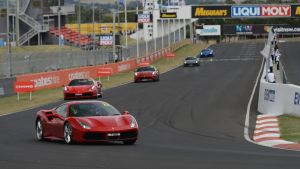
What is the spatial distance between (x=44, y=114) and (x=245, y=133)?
6031 millimetres

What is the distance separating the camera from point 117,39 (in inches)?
3755

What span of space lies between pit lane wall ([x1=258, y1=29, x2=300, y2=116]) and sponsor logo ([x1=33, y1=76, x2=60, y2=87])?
19.9 metres

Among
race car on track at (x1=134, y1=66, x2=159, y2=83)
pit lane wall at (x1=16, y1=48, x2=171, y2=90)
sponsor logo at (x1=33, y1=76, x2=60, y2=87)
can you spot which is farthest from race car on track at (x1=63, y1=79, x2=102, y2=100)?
race car on track at (x1=134, y1=66, x2=159, y2=83)

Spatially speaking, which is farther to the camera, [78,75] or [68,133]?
[78,75]

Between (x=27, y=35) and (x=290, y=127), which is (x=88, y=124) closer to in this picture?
(x=290, y=127)

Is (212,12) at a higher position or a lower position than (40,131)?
higher

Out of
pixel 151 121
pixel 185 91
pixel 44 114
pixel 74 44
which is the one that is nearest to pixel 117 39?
pixel 74 44

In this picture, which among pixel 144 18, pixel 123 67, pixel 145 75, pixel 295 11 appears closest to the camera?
pixel 145 75

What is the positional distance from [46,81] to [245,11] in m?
61.9

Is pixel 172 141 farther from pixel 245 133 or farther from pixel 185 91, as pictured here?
pixel 185 91

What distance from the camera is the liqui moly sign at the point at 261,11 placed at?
340 ft

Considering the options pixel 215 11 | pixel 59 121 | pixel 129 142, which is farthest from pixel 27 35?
pixel 129 142

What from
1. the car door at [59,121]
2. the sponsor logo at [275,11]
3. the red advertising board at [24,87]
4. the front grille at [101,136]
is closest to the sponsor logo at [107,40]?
the sponsor logo at [275,11]

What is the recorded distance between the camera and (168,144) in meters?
17.3
